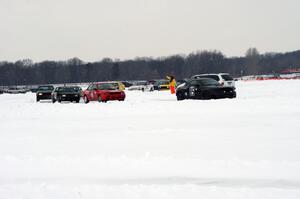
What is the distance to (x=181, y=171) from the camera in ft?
24.2

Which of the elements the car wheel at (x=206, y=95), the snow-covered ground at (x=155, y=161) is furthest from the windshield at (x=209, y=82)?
the snow-covered ground at (x=155, y=161)

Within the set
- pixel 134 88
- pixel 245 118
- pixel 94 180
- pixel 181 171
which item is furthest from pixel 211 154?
pixel 134 88

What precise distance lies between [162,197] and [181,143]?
3.73m

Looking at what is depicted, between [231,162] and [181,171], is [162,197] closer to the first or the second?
[181,171]

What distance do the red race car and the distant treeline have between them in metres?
138

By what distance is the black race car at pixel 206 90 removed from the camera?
25500mm

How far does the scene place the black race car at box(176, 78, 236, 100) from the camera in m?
25.5

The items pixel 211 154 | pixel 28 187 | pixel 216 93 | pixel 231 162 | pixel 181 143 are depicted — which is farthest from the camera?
pixel 216 93

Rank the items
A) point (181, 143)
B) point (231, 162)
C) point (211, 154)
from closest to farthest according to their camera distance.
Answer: point (231, 162) < point (211, 154) < point (181, 143)

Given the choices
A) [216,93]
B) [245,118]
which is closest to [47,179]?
[245,118]

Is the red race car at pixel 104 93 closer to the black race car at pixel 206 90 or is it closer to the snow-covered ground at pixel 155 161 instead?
the black race car at pixel 206 90

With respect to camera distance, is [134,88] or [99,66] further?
[99,66]

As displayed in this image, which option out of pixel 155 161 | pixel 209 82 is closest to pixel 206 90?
pixel 209 82

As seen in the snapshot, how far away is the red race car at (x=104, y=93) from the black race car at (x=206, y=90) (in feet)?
14.2
